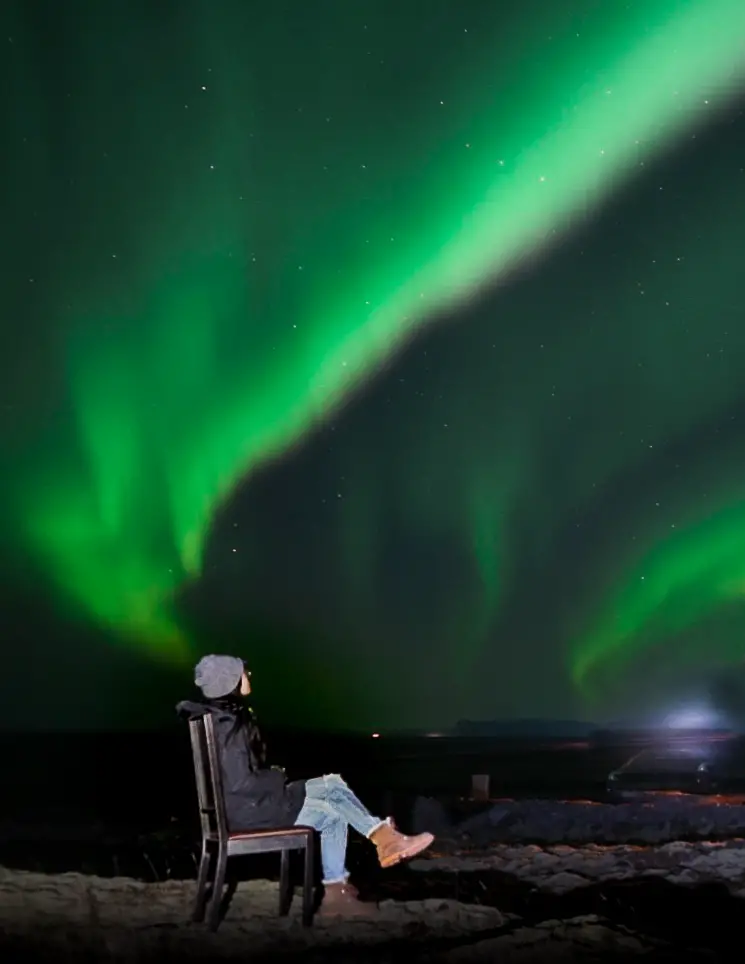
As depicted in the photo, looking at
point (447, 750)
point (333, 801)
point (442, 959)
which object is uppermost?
point (447, 750)

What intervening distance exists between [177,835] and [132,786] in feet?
74.1

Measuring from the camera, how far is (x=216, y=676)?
506 centimetres

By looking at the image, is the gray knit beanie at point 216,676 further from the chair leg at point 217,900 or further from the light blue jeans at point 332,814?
the chair leg at point 217,900

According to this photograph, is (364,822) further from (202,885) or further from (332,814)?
(202,885)

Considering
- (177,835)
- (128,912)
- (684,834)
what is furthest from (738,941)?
(177,835)

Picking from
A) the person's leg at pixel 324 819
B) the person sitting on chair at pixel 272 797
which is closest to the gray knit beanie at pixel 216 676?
the person sitting on chair at pixel 272 797

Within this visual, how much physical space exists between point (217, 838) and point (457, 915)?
119cm

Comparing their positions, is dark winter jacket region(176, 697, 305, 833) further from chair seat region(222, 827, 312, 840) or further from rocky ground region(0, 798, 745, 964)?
rocky ground region(0, 798, 745, 964)

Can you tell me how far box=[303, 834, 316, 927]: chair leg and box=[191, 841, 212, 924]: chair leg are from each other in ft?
1.50

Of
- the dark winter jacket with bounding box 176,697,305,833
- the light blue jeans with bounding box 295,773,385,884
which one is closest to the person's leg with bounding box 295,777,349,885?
the light blue jeans with bounding box 295,773,385,884

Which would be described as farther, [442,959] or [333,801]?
[333,801]

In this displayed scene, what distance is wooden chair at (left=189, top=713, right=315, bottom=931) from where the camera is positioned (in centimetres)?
479

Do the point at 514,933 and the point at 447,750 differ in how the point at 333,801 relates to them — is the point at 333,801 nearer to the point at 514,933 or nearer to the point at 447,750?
the point at 514,933

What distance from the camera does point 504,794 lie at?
94.3 ft
